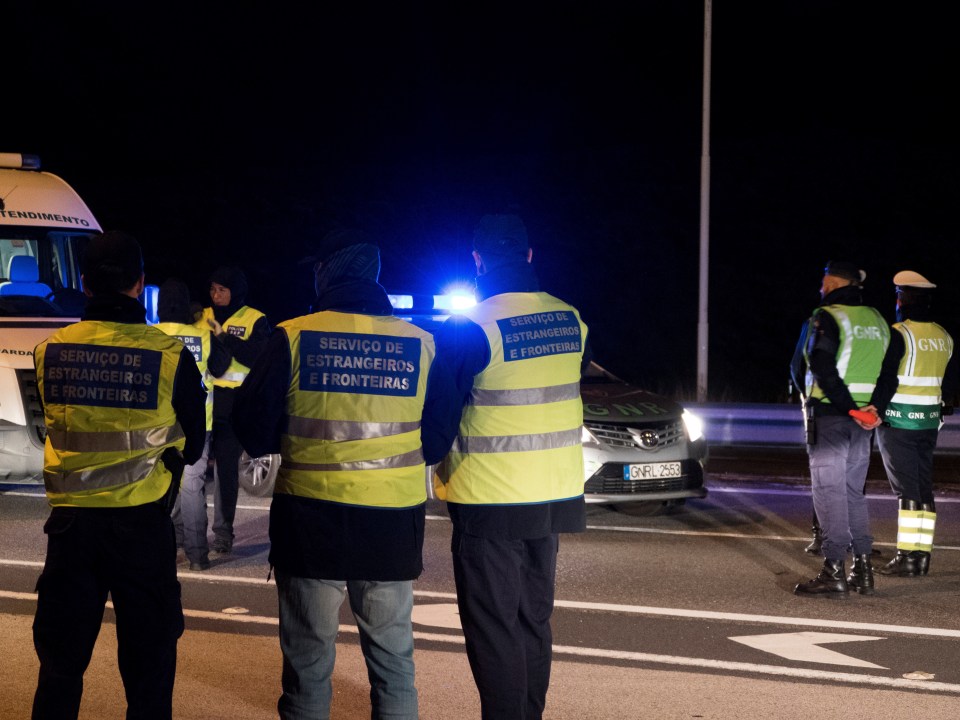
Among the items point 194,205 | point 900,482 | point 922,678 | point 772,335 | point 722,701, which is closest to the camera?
point 722,701

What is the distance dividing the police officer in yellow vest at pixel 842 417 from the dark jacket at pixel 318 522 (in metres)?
4.09

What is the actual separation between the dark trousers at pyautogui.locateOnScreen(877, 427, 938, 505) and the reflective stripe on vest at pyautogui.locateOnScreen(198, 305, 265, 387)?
4315 millimetres

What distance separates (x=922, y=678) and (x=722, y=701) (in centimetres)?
107

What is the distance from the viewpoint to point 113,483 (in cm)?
463

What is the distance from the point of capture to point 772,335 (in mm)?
45438

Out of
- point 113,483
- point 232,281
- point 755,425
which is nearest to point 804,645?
point 113,483

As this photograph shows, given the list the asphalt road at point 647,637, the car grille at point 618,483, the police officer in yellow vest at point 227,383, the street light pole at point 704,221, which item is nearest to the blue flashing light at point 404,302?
the asphalt road at point 647,637

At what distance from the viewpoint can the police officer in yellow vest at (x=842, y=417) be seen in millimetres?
7996

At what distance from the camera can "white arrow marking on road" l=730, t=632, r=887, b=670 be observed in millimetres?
6535

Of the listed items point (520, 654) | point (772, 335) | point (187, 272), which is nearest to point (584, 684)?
point (520, 654)

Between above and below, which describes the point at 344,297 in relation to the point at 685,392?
above

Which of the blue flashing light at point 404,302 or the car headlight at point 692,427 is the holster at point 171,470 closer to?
the car headlight at point 692,427

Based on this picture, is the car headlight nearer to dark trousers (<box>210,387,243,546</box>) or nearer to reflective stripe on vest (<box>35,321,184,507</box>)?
dark trousers (<box>210,387,243,546</box>)

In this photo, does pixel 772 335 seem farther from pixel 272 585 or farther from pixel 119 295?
pixel 119 295
